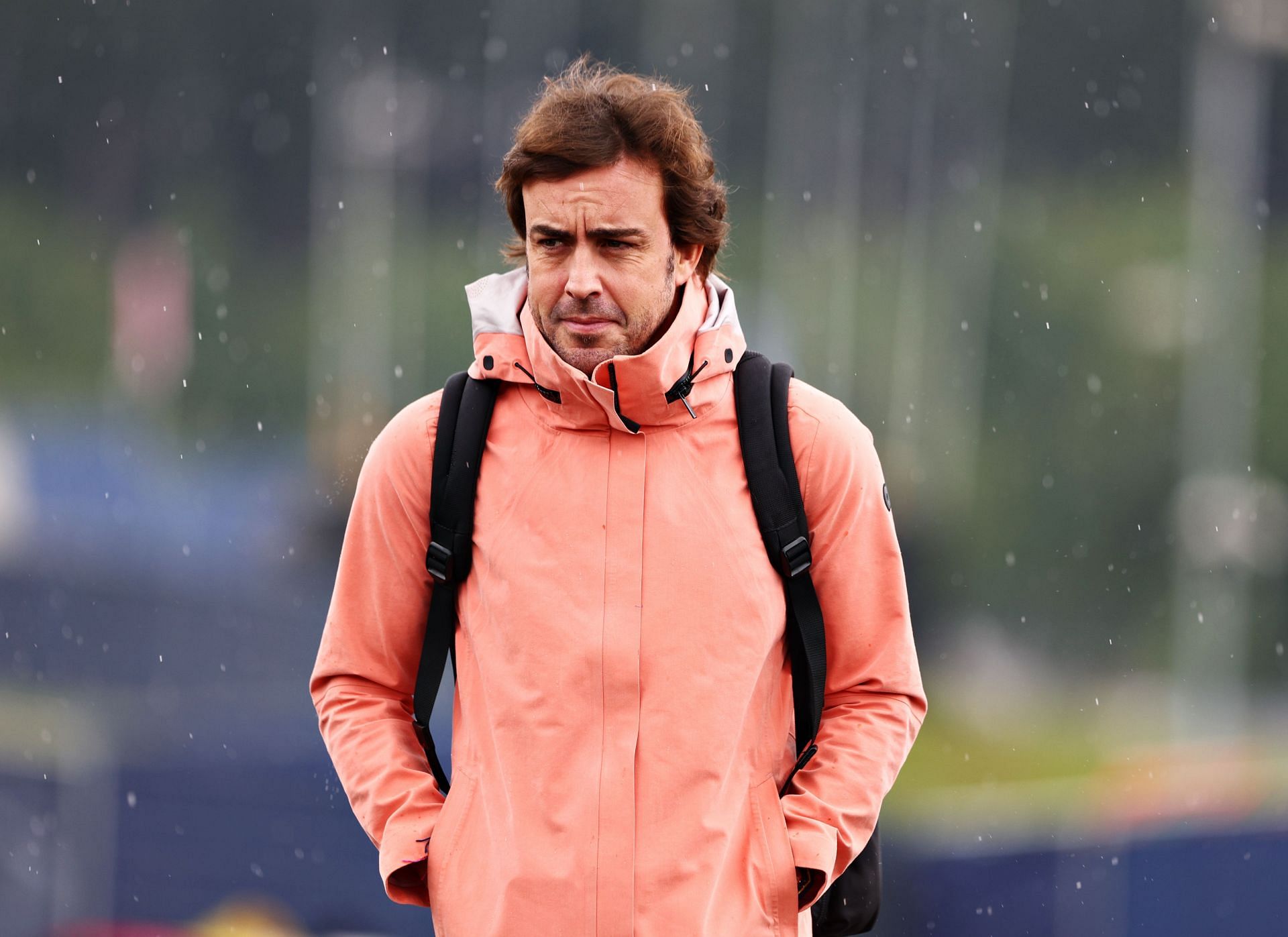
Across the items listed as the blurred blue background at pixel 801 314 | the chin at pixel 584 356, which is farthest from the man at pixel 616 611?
the blurred blue background at pixel 801 314

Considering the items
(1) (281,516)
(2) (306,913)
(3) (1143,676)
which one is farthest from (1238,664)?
(2) (306,913)

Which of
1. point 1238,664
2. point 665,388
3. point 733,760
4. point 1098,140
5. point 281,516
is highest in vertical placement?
point 1098,140

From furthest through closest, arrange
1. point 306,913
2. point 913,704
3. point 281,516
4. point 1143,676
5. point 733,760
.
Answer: point 1143,676
point 281,516
point 306,913
point 913,704
point 733,760

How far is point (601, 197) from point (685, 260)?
0.17 metres

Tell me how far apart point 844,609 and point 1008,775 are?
8125 millimetres

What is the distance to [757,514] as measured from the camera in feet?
5.91

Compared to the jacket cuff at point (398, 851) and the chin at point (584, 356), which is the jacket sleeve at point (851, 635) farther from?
the jacket cuff at point (398, 851)

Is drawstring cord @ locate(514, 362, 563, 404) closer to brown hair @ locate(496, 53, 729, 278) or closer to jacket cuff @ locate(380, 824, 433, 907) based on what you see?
brown hair @ locate(496, 53, 729, 278)

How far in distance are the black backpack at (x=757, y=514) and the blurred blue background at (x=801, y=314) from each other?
6.06 meters

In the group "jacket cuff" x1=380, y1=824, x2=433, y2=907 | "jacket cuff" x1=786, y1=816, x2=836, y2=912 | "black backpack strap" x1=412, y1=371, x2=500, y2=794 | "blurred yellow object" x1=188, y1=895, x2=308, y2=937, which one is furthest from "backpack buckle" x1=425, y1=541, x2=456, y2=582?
"blurred yellow object" x1=188, y1=895, x2=308, y2=937

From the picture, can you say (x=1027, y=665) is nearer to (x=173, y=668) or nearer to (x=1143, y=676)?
(x=1143, y=676)

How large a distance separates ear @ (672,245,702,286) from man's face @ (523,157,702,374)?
59 mm

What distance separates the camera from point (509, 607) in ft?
5.83

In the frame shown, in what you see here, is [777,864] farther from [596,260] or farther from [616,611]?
[596,260]
